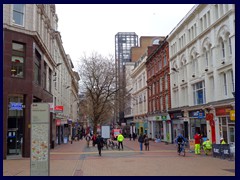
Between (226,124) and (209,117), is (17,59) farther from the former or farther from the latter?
(226,124)

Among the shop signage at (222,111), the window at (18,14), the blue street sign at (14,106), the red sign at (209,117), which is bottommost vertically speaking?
the red sign at (209,117)

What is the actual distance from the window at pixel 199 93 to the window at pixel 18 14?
58.0 ft

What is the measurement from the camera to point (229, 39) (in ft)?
73.7

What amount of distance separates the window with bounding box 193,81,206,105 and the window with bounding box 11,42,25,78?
672 inches

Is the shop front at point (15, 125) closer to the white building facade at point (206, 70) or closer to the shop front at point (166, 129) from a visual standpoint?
the white building facade at point (206, 70)

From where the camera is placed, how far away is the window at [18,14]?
68.3 ft

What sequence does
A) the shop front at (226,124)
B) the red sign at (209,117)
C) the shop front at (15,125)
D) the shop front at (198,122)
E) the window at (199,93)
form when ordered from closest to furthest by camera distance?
the shop front at (15,125) < the shop front at (226,124) < the red sign at (209,117) < the shop front at (198,122) < the window at (199,93)

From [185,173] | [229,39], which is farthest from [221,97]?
[185,173]

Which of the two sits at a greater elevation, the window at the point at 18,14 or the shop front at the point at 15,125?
the window at the point at 18,14

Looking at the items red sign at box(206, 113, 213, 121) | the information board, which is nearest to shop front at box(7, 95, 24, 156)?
the information board

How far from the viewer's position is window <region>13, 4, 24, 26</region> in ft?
68.3

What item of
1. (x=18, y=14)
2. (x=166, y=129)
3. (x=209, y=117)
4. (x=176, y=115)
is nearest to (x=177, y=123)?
(x=176, y=115)

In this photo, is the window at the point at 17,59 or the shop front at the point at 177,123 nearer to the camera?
the window at the point at 17,59

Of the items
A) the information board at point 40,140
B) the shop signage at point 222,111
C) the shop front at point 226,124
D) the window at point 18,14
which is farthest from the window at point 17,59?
the shop front at point 226,124
